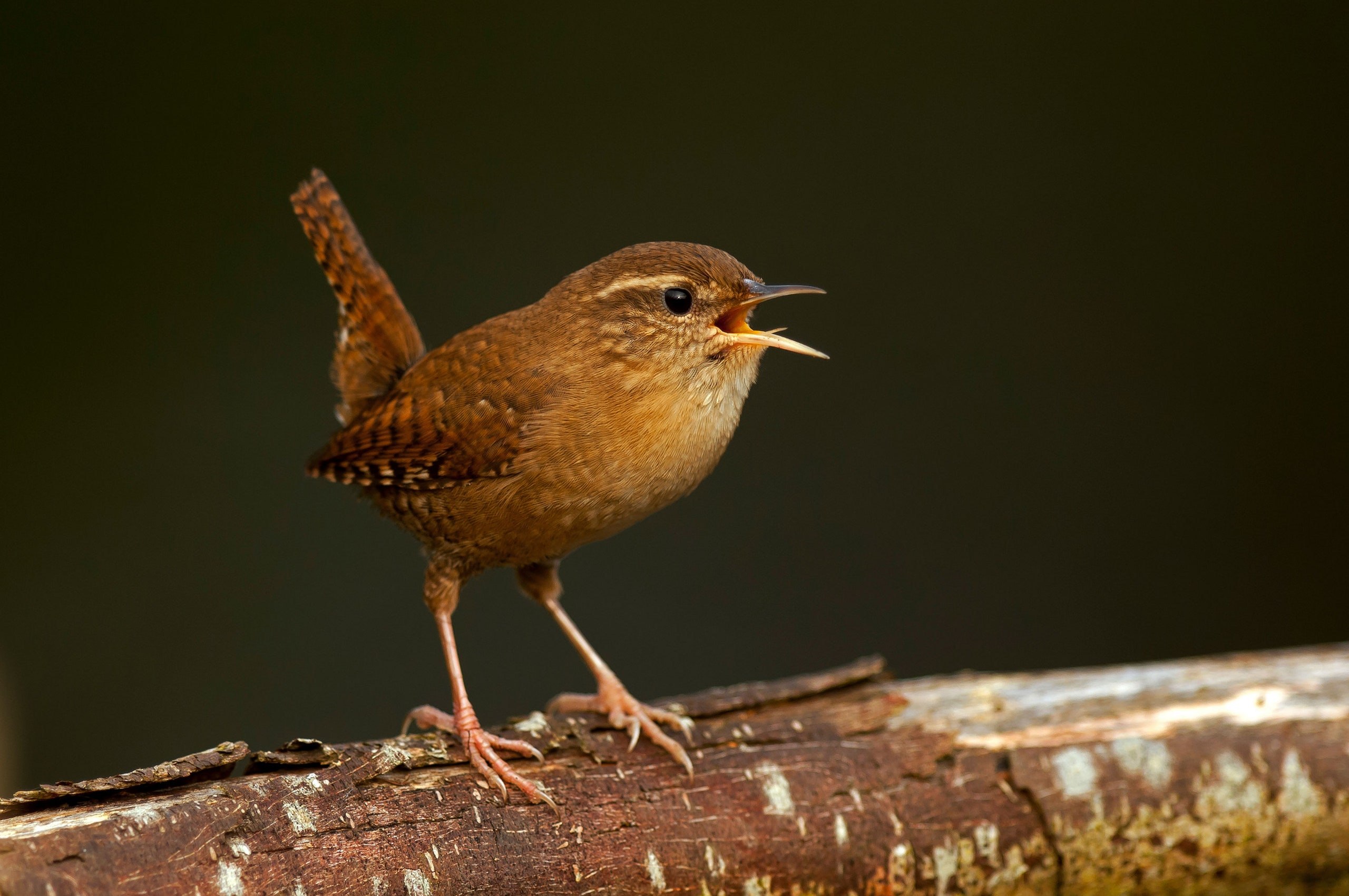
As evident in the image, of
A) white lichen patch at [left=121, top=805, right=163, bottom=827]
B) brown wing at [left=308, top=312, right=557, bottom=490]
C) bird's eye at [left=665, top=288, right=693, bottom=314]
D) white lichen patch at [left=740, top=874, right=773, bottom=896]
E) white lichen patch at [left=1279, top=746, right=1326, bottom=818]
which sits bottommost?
white lichen patch at [left=1279, top=746, right=1326, bottom=818]

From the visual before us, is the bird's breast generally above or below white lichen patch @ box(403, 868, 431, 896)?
above

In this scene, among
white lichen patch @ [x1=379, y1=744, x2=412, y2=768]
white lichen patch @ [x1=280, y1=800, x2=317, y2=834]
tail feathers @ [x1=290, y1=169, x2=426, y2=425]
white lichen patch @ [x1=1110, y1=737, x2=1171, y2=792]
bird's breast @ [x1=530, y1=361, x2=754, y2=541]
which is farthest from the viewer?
tail feathers @ [x1=290, y1=169, x2=426, y2=425]

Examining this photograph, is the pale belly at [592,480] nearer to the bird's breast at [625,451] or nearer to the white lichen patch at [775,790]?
the bird's breast at [625,451]

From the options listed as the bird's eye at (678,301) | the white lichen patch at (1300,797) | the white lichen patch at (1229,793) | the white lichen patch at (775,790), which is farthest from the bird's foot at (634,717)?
the white lichen patch at (1300,797)

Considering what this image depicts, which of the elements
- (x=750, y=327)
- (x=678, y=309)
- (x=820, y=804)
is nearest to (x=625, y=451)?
(x=678, y=309)

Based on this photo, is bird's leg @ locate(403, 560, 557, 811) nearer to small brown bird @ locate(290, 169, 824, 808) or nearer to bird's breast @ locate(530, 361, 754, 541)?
small brown bird @ locate(290, 169, 824, 808)

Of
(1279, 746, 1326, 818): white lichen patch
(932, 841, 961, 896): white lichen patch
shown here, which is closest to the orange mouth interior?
(932, 841, 961, 896): white lichen patch

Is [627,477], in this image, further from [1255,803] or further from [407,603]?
[407,603]
